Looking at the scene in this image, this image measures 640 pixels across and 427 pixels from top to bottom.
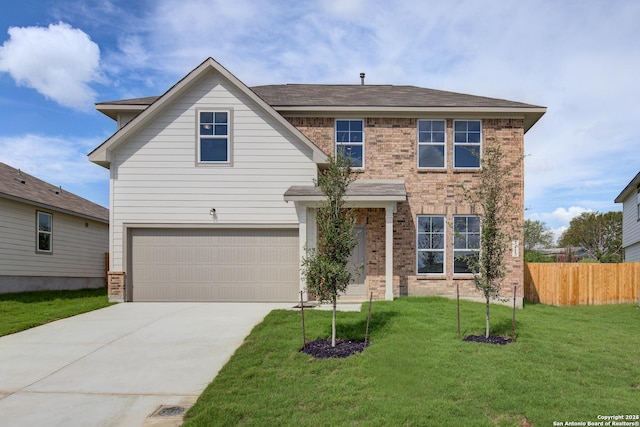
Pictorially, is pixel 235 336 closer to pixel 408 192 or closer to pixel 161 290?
pixel 161 290

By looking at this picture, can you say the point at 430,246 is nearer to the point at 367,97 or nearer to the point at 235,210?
the point at 367,97

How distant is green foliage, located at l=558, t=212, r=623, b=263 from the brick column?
47.4 metres

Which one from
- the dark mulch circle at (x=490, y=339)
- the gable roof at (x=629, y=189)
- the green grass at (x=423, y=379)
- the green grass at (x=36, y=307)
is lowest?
the green grass at (x=36, y=307)

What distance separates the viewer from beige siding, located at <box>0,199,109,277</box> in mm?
16844

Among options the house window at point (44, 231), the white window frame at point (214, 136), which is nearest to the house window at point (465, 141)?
the white window frame at point (214, 136)

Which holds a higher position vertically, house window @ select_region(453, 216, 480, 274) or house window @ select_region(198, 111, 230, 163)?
house window @ select_region(198, 111, 230, 163)

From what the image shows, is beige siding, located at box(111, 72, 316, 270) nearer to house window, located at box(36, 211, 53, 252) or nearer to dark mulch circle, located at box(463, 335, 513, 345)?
house window, located at box(36, 211, 53, 252)

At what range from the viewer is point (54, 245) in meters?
19.5

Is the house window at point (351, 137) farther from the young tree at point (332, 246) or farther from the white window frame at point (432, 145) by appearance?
the young tree at point (332, 246)

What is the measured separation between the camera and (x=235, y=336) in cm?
959

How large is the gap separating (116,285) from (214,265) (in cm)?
283

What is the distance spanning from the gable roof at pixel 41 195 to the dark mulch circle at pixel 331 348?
1309 cm

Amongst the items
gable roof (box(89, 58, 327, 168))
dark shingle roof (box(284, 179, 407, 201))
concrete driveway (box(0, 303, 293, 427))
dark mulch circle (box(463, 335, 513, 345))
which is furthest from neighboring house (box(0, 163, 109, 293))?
dark mulch circle (box(463, 335, 513, 345))

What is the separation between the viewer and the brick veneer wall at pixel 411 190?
47.8ft
